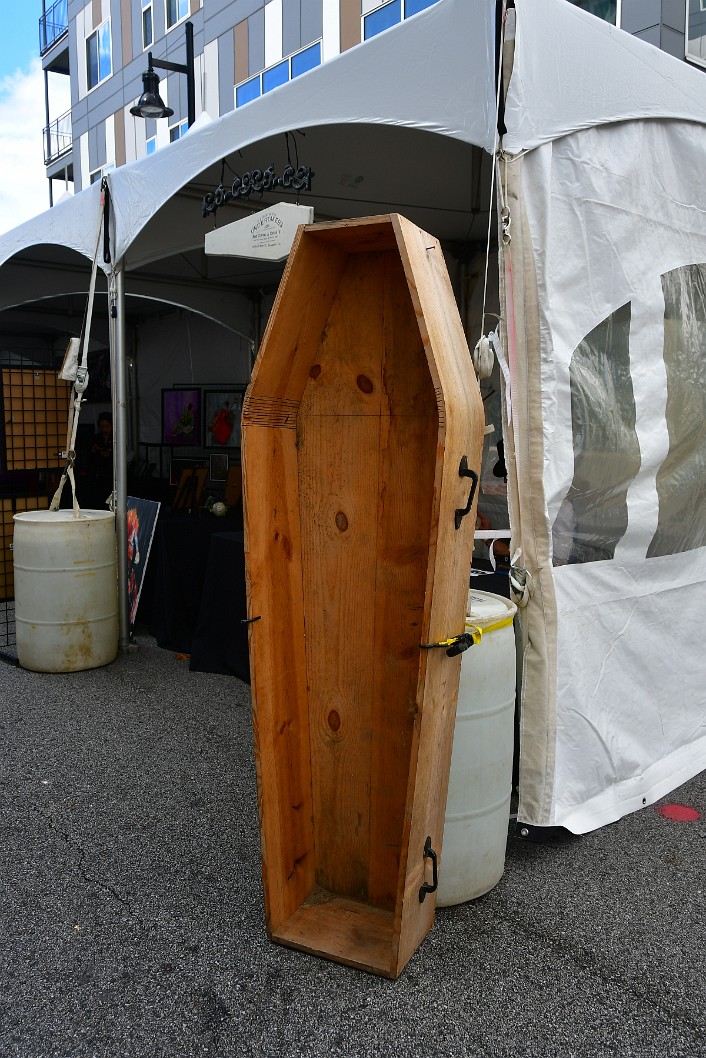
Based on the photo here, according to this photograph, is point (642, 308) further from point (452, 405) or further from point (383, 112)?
point (452, 405)

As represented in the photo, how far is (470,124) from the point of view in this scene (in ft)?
8.78

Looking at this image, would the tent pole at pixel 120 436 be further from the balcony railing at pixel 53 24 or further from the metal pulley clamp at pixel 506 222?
the balcony railing at pixel 53 24

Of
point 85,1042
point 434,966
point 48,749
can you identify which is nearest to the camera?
point 85,1042

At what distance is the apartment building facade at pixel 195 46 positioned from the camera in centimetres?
873

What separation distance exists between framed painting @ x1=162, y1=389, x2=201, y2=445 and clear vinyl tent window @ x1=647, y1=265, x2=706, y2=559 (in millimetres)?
5795

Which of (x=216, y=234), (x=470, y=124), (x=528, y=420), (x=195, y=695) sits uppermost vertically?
(x=470, y=124)

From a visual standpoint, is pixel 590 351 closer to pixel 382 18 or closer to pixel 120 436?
pixel 120 436

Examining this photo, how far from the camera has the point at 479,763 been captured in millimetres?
2449

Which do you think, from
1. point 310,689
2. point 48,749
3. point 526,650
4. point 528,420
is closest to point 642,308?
point 528,420

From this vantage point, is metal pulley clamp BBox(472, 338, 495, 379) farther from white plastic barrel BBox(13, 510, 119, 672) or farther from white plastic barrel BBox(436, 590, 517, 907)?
white plastic barrel BBox(13, 510, 119, 672)

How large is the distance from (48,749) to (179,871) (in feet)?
4.35

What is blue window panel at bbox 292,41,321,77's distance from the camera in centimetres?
1325

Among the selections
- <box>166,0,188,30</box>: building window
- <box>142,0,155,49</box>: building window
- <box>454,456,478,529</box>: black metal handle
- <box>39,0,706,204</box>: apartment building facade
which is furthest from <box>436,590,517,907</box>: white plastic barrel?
<box>142,0,155,49</box>: building window

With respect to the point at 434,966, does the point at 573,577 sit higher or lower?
higher
